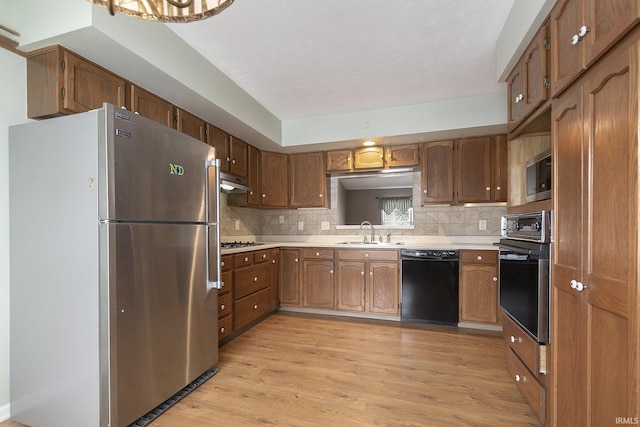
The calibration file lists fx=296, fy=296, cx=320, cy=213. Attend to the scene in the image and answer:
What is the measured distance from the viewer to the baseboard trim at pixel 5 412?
1696 millimetres

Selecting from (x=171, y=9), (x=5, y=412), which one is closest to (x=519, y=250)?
(x=171, y=9)

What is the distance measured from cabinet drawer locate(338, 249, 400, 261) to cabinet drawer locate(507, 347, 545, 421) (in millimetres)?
1542

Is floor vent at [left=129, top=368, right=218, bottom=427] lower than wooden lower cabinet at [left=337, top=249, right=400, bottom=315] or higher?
lower

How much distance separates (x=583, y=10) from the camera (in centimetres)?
119

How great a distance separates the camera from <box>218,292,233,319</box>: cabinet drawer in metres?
2.68

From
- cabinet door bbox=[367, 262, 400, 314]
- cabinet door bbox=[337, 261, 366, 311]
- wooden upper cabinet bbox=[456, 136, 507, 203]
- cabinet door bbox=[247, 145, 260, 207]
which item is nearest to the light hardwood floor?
cabinet door bbox=[367, 262, 400, 314]

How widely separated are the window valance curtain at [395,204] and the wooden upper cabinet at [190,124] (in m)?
2.37

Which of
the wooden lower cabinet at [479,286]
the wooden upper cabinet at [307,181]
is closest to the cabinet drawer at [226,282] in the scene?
the wooden upper cabinet at [307,181]

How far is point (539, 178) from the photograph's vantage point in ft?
5.53

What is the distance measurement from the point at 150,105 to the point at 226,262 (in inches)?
56.5

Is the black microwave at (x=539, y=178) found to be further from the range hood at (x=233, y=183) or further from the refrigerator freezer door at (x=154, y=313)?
the range hood at (x=233, y=183)

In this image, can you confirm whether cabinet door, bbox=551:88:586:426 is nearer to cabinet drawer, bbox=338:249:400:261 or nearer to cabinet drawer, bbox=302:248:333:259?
cabinet drawer, bbox=338:249:400:261

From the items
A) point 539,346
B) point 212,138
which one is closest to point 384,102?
point 212,138

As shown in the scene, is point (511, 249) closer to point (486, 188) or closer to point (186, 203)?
point (486, 188)
